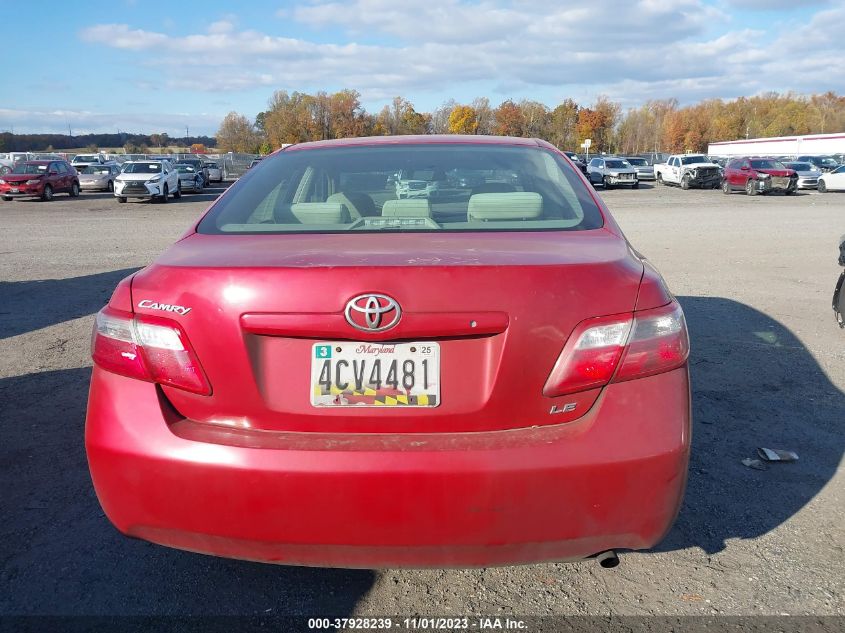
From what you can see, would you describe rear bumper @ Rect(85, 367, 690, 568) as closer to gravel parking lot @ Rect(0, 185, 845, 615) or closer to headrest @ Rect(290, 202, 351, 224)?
gravel parking lot @ Rect(0, 185, 845, 615)

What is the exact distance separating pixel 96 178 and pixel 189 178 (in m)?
4.53

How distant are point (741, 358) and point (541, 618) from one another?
3.81 m

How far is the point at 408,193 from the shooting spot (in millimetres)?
3252

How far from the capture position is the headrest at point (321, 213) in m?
2.83

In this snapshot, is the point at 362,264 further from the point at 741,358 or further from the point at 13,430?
the point at 741,358

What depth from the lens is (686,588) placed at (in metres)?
2.67

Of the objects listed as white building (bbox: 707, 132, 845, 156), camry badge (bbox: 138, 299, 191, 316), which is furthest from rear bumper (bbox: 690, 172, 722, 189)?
camry badge (bbox: 138, 299, 191, 316)

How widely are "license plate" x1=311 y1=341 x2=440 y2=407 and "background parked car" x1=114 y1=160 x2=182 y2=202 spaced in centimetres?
2932

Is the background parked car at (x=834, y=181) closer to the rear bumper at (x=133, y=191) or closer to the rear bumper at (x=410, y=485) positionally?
the rear bumper at (x=133, y=191)

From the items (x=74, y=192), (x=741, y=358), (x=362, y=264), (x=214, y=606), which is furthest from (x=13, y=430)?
(x=74, y=192)

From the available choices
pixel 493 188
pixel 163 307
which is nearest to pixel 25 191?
pixel 493 188

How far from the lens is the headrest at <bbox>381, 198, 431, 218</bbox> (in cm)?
289

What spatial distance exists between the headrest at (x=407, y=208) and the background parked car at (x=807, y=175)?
37036 millimetres

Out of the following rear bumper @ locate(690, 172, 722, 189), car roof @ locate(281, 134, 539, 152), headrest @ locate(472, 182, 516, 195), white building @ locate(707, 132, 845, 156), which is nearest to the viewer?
headrest @ locate(472, 182, 516, 195)
